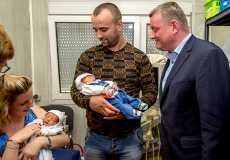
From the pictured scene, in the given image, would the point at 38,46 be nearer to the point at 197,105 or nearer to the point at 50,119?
the point at 50,119

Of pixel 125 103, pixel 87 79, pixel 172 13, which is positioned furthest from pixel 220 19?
pixel 87 79

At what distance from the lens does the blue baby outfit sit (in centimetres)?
135

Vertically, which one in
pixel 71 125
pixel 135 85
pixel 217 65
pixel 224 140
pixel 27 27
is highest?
pixel 27 27

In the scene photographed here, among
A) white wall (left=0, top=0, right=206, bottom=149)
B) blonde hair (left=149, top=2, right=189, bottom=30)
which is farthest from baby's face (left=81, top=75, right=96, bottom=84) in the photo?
white wall (left=0, top=0, right=206, bottom=149)

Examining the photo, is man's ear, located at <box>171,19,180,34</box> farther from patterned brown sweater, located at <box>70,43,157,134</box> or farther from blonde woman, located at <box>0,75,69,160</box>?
blonde woman, located at <box>0,75,69,160</box>

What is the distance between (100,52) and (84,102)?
472 mm

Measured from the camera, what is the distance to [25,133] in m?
1.08

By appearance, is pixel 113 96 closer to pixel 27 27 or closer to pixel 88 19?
pixel 88 19

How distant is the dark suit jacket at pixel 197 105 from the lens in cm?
94

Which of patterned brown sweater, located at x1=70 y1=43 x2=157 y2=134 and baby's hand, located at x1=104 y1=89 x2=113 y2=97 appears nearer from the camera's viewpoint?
baby's hand, located at x1=104 y1=89 x2=113 y2=97

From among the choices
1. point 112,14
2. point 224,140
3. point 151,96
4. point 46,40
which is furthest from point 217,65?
point 46,40

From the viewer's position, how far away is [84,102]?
1.41 metres

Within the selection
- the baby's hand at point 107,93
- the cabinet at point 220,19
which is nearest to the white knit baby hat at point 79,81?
the baby's hand at point 107,93

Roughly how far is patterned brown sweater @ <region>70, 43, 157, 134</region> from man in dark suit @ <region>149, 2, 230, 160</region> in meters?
0.26
